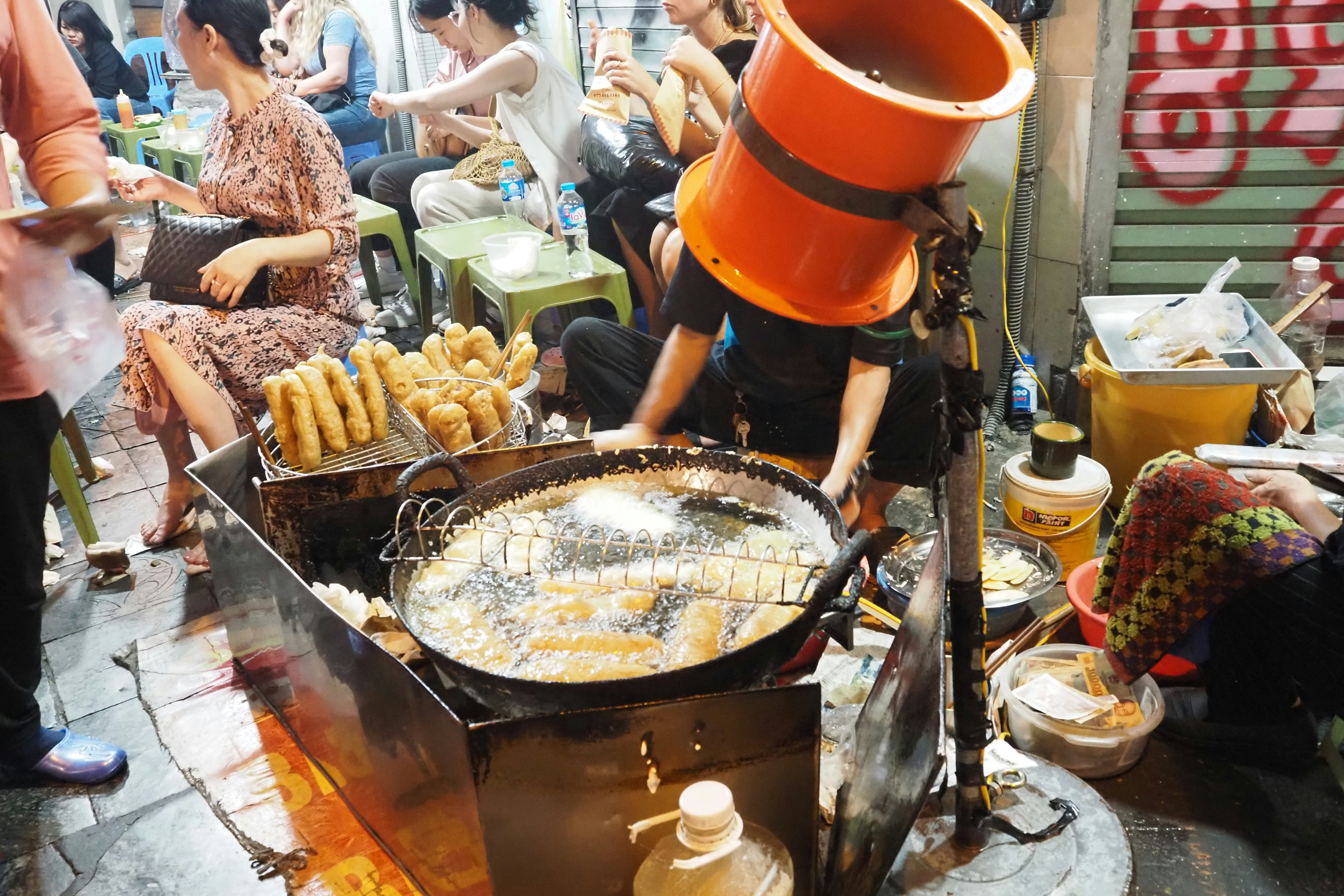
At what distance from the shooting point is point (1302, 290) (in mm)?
4371

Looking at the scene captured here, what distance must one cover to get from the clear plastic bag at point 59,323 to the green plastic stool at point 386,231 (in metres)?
3.98

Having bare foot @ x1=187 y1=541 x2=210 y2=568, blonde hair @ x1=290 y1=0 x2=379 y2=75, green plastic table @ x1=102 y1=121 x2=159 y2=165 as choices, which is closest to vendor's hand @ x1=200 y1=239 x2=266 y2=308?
bare foot @ x1=187 y1=541 x2=210 y2=568

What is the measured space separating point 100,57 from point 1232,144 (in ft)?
35.5

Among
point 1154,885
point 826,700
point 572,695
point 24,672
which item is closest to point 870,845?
point 572,695

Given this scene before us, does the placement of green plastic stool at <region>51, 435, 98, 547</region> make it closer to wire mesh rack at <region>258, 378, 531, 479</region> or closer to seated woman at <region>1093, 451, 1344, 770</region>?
wire mesh rack at <region>258, 378, 531, 479</region>

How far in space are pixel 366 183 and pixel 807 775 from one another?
7182 millimetres

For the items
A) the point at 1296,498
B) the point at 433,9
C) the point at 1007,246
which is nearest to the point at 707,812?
the point at 1296,498

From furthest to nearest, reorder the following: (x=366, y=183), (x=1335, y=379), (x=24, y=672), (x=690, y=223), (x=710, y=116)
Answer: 1. (x=366, y=183)
2. (x=710, y=116)
3. (x=1335, y=379)
4. (x=24, y=672)
5. (x=690, y=223)

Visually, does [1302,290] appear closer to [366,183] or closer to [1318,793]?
[1318,793]

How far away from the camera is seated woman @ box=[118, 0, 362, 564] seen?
12.2 ft

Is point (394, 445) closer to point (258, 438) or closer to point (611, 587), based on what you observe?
point (258, 438)

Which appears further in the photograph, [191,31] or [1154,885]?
[191,31]

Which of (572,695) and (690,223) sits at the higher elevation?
(690,223)

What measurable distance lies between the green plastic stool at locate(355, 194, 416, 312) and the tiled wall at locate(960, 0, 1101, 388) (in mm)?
3598
